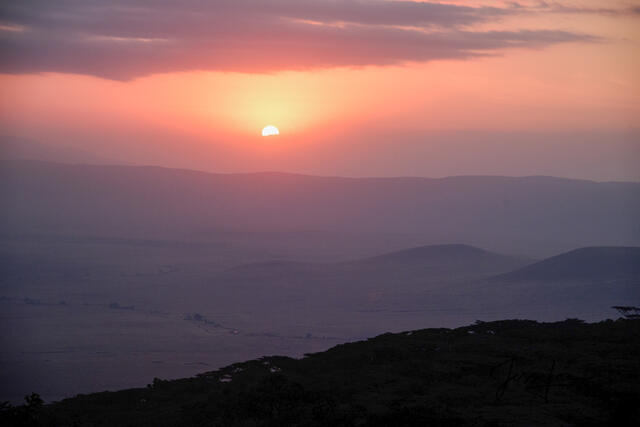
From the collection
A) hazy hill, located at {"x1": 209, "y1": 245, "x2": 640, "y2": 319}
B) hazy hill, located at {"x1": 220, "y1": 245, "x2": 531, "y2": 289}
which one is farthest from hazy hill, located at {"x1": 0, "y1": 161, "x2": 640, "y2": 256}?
hazy hill, located at {"x1": 209, "y1": 245, "x2": 640, "y2": 319}

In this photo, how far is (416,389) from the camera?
590 inches

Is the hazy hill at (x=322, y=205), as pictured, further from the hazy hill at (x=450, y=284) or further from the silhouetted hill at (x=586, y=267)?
the silhouetted hill at (x=586, y=267)

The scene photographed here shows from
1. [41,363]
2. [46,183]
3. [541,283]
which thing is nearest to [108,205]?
[46,183]

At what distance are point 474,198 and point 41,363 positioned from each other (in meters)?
141

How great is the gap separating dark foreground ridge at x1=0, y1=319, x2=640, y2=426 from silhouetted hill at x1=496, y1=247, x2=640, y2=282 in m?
50.5

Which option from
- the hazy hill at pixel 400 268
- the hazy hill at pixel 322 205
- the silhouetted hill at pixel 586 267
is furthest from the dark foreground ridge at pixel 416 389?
the hazy hill at pixel 322 205

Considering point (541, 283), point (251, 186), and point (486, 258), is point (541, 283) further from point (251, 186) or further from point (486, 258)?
point (251, 186)

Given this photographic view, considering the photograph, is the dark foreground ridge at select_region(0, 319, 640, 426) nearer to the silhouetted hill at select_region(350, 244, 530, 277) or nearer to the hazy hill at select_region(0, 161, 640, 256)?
the silhouetted hill at select_region(350, 244, 530, 277)

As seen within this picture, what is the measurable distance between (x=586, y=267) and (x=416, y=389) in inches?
2394

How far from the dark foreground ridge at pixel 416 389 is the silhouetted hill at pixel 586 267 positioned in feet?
166

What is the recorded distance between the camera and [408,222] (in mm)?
160375

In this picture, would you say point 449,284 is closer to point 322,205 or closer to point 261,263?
point 261,263

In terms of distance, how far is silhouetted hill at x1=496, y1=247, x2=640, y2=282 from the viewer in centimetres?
6900

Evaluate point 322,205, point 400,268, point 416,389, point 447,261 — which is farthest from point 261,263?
point 322,205
